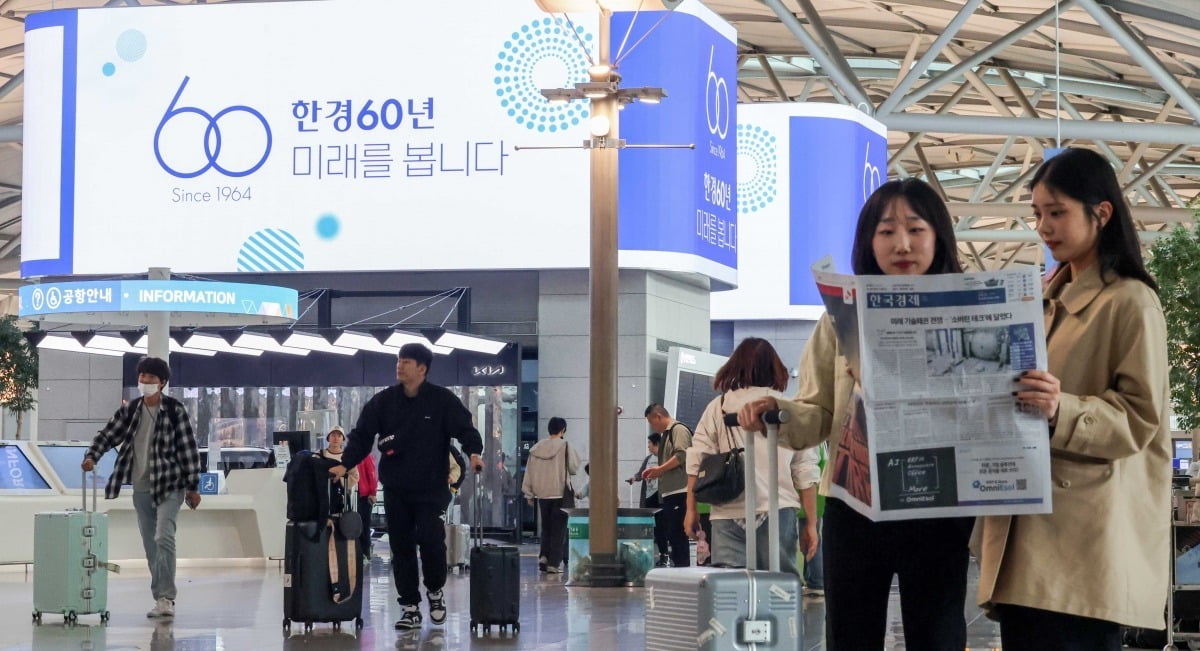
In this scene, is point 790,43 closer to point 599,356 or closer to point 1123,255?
point 599,356

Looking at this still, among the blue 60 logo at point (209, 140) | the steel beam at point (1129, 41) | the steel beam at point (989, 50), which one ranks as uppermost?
the steel beam at point (989, 50)

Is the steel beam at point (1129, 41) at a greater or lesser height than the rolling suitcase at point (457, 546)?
greater

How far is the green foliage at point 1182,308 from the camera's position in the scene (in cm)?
1175

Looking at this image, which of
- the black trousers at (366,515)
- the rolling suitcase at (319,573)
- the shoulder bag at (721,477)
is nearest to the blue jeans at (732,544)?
the shoulder bag at (721,477)

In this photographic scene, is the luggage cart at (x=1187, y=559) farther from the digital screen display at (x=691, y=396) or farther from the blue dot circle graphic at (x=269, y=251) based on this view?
the blue dot circle graphic at (x=269, y=251)

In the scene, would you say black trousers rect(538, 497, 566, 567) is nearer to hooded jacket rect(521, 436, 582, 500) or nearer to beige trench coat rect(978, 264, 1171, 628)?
hooded jacket rect(521, 436, 582, 500)

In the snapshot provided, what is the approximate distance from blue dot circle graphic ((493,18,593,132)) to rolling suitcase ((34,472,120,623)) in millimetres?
11565

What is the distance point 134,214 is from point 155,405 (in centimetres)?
1197

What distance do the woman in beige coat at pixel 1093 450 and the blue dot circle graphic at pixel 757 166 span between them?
73.3ft

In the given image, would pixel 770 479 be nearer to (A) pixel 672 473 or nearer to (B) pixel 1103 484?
(B) pixel 1103 484

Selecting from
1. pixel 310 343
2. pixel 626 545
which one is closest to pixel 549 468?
pixel 626 545

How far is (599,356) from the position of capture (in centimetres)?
1386

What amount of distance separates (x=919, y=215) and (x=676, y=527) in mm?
11816

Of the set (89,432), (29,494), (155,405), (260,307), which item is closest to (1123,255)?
(155,405)
